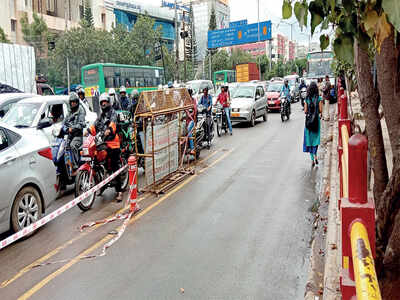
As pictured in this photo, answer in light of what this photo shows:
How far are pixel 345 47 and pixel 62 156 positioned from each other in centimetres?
663

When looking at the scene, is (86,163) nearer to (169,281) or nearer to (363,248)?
(169,281)

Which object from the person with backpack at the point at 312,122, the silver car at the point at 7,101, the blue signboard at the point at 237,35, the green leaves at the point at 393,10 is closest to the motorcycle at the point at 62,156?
the silver car at the point at 7,101

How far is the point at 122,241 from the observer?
18.0 feet

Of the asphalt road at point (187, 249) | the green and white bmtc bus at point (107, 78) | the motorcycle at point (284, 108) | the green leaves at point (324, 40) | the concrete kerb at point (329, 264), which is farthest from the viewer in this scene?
the green and white bmtc bus at point (107, 78)

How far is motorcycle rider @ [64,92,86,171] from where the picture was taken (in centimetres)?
787

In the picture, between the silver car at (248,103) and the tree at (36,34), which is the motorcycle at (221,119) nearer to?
the silver car at (248,103)

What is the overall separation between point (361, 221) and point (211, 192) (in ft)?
19.5

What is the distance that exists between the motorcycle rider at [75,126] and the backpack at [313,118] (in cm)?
491

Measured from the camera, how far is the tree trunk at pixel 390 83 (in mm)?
2584

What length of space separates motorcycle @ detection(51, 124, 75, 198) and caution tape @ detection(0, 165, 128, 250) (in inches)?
41.4

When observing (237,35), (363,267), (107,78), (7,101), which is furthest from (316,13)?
(237,35)

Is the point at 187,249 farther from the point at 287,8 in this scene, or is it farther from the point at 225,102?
the point at 225,102

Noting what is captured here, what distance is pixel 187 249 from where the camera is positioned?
17.1ft

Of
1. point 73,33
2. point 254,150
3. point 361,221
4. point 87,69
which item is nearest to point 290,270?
point 361,221
